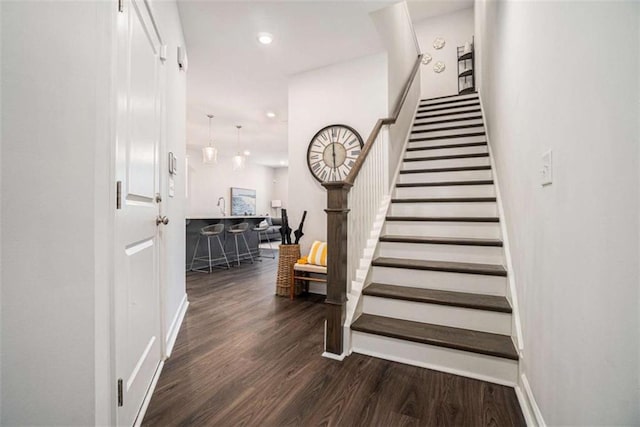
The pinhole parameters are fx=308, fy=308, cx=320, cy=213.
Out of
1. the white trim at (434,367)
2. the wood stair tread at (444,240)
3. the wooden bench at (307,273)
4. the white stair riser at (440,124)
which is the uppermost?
the white stair riser at (440,124)

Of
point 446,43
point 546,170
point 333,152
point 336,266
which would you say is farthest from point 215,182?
point 546,170

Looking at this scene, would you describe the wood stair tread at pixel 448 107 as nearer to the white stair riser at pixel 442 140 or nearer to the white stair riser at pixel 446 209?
the white stair riser at pixel 442 140

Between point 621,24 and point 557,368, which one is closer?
point 621,24

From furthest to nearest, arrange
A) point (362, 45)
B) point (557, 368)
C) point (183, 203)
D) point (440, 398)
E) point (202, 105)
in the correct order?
point (202, 105)
point (362, 45)
point (183, 203)
point (440, 398)
point (557, 368)

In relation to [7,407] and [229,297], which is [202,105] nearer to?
[229,297]

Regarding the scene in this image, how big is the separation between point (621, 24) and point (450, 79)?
6.37m

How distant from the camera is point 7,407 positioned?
2.58 feet

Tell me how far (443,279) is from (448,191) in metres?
1.16

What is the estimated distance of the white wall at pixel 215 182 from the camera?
8.73 metres

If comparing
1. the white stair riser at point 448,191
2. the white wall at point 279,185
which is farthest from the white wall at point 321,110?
the white wall at point 279,185

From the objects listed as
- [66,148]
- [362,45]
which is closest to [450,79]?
[362,45]

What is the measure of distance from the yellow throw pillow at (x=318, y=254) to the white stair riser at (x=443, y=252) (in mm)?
846

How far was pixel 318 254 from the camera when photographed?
3391 mm

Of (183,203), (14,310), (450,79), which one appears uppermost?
(450,79)
